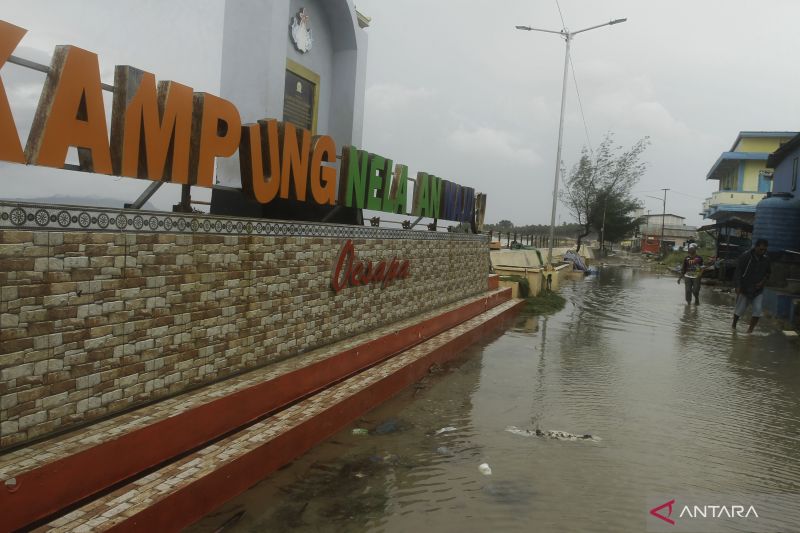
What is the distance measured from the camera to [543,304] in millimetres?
13898

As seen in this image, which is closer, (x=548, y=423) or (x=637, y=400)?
(x=548, y=423)

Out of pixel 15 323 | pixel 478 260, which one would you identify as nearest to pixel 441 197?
pixel 478 260

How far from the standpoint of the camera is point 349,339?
266 inches

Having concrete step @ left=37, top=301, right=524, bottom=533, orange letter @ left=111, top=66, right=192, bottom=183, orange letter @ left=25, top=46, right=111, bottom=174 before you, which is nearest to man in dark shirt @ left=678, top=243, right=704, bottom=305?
concrete step @ left=37, top=301, right=524, bottom=533

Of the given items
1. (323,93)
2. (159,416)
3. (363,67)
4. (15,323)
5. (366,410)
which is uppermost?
(363,67)

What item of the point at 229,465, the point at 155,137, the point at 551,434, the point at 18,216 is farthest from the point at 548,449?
the point at 18,216

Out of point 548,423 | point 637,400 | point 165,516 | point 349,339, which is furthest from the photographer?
point 349,339

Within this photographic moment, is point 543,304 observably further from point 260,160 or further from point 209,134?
point 209,134

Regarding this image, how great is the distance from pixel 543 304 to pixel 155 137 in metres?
11.3

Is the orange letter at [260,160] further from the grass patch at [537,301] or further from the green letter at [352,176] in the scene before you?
the grass patch at [537,301]

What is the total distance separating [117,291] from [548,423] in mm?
3863

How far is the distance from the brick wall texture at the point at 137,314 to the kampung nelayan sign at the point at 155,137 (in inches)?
19.6

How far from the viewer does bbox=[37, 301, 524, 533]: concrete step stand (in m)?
Result: 2.90

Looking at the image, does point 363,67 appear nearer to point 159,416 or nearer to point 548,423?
point 548,423
